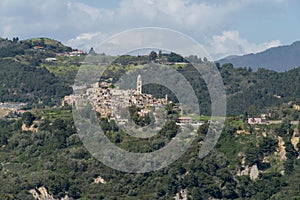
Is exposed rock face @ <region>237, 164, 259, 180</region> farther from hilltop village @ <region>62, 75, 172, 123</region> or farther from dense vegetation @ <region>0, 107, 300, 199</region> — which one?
hilltop village @ <region>62, 75, 172, 123</region>

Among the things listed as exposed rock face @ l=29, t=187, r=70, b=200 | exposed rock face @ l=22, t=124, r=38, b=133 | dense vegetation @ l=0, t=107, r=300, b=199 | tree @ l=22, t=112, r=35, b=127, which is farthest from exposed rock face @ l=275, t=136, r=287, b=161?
tree @ l=22, t=112, r=35, b=127

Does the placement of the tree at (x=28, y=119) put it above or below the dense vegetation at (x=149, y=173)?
above

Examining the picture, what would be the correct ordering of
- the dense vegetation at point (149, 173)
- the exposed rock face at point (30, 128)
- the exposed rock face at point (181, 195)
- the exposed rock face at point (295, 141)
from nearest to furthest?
the exposed rock face at point (181, 195) → the dense vegetation at point (149, 173) → the exposed rock face at point (295, 141) → the exposed rock face at point (30, 128)

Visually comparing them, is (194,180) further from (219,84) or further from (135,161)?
(219,84)

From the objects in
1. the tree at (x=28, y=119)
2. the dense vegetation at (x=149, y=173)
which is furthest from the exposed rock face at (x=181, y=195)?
the tree at (x=28, y=119)

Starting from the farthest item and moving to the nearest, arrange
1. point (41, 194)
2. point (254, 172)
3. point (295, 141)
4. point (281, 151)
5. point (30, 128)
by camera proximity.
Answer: point (30, 128) < point (295, 141) < point (281, 151) < point (254, 172) < point (41, 194)

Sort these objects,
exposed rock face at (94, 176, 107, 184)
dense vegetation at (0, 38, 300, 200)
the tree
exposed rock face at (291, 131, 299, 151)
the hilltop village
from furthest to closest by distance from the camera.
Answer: the tree < the hilltop village < exposed rock face at (291, 131, 299, 151) < exposed rock face at (94, 176, 107, 184) < dense vegetation at (0, 38, 300, 200)

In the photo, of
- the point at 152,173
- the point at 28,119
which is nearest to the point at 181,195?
the point at 152,173

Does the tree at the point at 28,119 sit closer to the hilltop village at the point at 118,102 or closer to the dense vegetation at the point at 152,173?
the dense vegetation at the point at 152,173

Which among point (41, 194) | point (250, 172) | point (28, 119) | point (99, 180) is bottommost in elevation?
point (41, 194)

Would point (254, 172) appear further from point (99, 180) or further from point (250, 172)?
point (99, 180)

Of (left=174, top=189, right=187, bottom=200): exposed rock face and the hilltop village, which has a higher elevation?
the hilltop village
